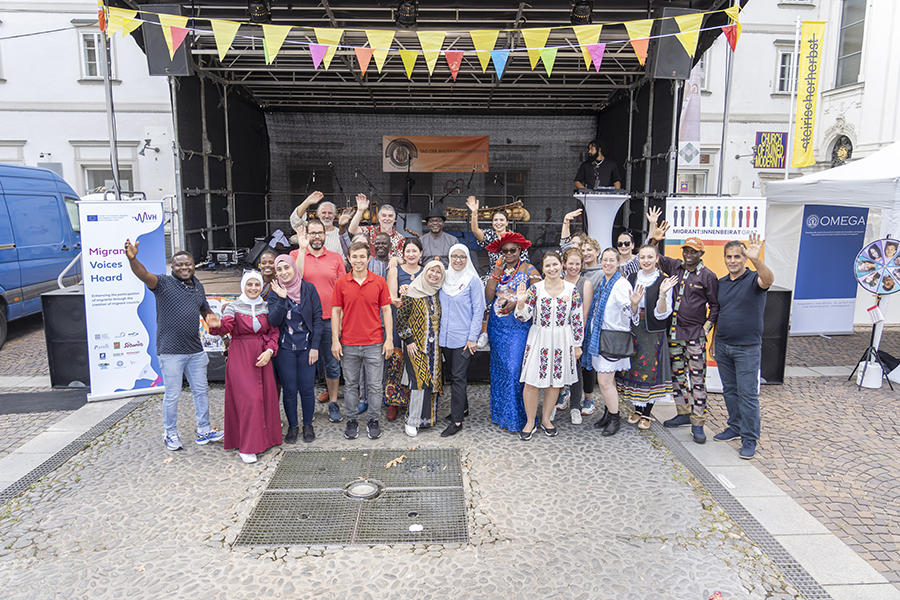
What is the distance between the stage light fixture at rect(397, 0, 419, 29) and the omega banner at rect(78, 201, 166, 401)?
4.07m

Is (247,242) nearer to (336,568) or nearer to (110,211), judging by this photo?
(110,211)

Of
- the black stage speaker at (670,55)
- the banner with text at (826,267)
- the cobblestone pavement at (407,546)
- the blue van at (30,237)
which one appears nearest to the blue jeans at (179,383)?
the cobblestone pavement at (407,546)

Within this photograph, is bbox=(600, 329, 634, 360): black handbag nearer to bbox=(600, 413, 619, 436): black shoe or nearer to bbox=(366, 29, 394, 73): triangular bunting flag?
bbox=(600, 413, 619, 436): black shoe

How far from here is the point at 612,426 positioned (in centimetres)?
484

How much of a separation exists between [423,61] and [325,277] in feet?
21.1

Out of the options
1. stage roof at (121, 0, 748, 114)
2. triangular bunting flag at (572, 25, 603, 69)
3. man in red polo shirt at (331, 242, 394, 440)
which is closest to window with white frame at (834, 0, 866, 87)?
stage roof at (121, 0, 748, 114)

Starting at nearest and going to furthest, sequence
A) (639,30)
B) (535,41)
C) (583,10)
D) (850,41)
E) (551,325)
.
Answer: (551,325), (639,30), (535,41), (583,10), (850,41)

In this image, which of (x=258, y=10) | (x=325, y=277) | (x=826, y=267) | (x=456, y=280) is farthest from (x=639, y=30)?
(x=258, y=10)

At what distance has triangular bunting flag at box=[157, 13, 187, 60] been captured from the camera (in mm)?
6312

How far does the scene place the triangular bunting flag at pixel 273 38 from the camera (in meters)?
6.27

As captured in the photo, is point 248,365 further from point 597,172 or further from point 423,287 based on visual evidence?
point 597,172

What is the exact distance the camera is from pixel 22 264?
8070 mm

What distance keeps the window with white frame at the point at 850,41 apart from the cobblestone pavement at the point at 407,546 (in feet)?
68.5

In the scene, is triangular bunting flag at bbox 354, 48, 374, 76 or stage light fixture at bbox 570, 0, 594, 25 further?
stage light fixture at bbox 570, 0, 594, 25
